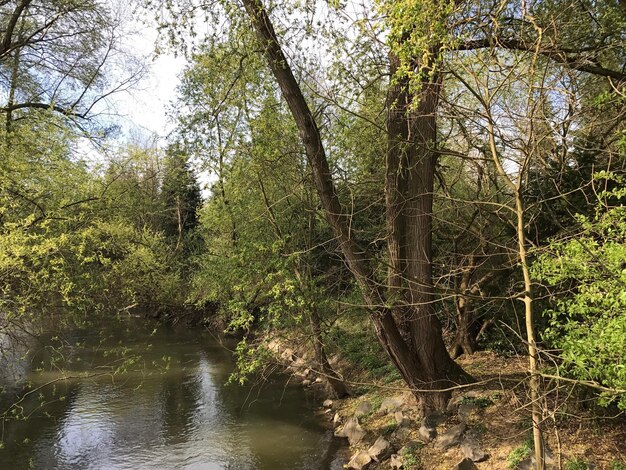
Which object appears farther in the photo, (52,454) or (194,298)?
(194,298)

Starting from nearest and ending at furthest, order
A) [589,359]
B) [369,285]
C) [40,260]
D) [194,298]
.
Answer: [589,359]
[369,285]
[40,260]
[194,298]

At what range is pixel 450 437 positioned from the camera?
640cm

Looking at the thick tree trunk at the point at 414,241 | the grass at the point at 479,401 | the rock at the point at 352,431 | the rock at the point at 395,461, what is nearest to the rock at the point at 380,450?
the rock at the point at 395,461

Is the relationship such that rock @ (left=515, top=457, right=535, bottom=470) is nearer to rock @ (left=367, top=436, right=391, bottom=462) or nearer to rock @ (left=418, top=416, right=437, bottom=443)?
rock @ (left=418, top=416, right=437, bottom=443)

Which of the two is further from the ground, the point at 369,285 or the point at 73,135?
the point at 73,135

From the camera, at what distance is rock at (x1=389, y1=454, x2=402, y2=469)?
644cm

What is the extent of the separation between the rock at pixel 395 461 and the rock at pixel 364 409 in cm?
176

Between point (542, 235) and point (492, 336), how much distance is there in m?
2.59

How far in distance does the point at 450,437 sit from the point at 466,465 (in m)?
0.73

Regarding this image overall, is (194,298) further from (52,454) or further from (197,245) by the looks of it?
(52,454)

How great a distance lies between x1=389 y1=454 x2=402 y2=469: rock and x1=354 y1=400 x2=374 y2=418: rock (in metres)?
1.76

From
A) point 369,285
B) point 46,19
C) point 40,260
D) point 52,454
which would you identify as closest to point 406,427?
point 369,285

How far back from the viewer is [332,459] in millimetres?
7398

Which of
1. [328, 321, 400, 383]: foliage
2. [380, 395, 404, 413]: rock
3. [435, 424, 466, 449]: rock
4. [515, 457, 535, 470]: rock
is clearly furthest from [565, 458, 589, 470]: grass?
[328, 321, 400, 383]: foliage
